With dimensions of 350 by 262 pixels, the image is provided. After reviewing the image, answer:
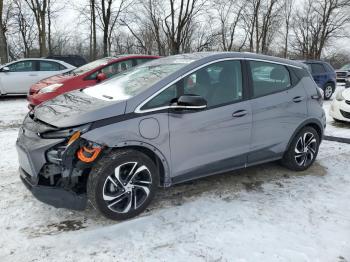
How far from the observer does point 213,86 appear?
367cm

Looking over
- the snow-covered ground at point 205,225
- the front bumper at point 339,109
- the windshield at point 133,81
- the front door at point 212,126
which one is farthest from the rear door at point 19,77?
the front bumper at point 339,109

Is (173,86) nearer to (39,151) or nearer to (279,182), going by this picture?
(39,151)

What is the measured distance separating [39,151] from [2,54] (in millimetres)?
14939

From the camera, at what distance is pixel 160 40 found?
33.7 m

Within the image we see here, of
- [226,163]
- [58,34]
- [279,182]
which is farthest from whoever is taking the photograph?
[58,34]

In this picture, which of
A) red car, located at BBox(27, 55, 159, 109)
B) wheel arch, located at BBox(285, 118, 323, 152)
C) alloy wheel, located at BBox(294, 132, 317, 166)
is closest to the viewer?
wheel arch, located at BBox(285, 118, 323, 152)

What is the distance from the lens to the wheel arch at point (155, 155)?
3.09 metres

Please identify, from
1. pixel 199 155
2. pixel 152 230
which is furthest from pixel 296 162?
pixel 152 230

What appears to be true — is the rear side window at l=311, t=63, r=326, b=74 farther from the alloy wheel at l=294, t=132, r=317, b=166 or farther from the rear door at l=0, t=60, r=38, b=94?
the rear door at l=0, t=60, r=38, b=94

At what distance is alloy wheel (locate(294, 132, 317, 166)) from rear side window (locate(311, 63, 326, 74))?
354 inches

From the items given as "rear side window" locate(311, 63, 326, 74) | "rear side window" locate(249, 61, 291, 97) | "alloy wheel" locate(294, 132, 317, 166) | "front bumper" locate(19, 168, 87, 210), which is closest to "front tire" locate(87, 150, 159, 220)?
"front bumper" locate(19, 168, 87, 210)

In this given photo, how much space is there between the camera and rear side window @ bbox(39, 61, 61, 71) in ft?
37.3

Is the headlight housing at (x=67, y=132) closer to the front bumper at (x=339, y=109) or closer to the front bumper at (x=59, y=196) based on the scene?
the front bumper at (x=59, y=196)

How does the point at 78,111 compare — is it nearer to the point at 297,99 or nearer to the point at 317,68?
the point at 297,99
